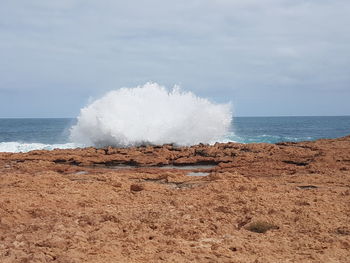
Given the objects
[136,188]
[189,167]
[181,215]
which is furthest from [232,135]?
[181,215]

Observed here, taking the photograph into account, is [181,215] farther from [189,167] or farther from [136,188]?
[189,167]

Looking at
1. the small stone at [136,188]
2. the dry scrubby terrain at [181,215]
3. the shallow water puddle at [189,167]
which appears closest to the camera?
the dry scrubby terrain at [181,215]

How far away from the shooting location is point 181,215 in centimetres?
702

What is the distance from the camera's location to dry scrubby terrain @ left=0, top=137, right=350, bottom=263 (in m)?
5.32

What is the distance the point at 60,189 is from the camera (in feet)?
29.5

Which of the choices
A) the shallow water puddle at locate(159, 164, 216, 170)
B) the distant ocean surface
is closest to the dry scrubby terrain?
the shallow water puddle at locate(159, 164, 216, 170)

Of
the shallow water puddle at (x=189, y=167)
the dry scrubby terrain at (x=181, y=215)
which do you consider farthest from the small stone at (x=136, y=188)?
the shallow water puddle at (x=189, y=167)

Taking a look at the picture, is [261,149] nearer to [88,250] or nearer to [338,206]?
[338,206]

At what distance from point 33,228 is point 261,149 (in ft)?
35.0

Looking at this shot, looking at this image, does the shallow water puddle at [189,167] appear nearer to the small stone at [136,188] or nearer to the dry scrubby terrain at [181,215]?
the dry scrubby terrain at [181,215]

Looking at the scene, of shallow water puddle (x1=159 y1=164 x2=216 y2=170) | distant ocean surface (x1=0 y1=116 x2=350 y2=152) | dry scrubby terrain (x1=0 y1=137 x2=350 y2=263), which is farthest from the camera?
distant ocean surface (x1=0 y1=116 x2=350 y2=152)

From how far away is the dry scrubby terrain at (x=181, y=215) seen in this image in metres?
5.32

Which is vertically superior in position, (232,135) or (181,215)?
(181,215)

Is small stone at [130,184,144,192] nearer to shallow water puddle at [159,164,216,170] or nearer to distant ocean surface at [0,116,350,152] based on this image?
shallow water puddle at [159,164,216,170]
